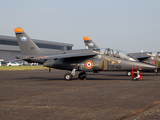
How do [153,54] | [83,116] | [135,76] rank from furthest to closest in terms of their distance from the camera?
[153,54] → [135,76] → [83,116]

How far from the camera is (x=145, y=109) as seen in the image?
6.19m

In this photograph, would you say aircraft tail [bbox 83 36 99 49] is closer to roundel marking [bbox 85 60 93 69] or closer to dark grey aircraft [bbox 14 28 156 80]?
dark grey aircraft [bbox 14 28 156 80]

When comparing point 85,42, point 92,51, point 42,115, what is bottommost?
point 42,115

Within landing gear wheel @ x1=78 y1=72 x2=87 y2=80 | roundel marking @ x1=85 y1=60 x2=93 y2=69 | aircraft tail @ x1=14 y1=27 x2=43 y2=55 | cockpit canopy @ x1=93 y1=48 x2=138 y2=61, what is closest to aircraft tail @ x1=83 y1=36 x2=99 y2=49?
aircraft tail @ x1=14 y1=27 x2=43 y2=55

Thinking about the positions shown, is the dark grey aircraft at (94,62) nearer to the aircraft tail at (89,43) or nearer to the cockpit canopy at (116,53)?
the cockpit canopy at (116,53)

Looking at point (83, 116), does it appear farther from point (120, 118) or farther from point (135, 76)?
point (135, 76)

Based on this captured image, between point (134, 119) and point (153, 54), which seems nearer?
point (134, 119)

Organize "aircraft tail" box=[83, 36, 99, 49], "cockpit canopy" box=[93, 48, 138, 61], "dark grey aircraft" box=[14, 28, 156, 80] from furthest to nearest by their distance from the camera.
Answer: "aircraft tail" box=[83, 36, 99, 49]
"cockpit canopy" box=[93, 48, 138, 61]
"dark grey aircraft" box=[14, 28, 156, 80]

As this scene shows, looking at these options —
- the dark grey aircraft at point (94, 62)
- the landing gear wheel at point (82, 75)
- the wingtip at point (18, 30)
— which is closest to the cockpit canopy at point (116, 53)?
the dark grey aircraft at point (94, 62)

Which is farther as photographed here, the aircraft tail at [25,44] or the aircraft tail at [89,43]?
the aircraft tail at [89,43]

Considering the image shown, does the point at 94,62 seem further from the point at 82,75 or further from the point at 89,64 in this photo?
the point at 82,75

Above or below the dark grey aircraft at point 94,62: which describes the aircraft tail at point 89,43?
above

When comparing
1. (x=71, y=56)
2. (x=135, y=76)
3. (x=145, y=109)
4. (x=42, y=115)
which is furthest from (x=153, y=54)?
(x=42, y=115)

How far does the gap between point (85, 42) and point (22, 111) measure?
2694 centimetres
